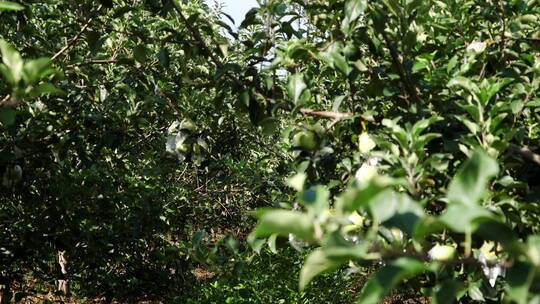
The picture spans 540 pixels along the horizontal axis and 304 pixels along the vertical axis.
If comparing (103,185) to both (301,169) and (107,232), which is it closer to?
(107,232)

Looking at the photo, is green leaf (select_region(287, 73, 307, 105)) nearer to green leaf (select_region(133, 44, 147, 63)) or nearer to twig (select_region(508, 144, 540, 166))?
twig (select_region(508, 144, 540, 166))

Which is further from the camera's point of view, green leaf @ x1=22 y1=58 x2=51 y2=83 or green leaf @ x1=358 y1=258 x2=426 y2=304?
green leaf @ x1=22 y1=58 x2=51 y2=83

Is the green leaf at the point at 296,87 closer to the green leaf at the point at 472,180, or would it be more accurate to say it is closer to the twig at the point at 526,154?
the twig at the point at 526,154

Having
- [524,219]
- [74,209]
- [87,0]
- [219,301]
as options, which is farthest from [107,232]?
[524,219]

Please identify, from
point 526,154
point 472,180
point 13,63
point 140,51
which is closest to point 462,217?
point 472,180

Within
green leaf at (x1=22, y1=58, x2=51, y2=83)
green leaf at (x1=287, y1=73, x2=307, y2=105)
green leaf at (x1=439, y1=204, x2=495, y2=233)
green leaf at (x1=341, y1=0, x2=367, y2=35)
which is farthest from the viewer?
green leaf at (x1=287, y1=73, x2=307, y2=105)

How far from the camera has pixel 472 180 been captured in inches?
28.1

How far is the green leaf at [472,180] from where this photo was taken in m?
0.70

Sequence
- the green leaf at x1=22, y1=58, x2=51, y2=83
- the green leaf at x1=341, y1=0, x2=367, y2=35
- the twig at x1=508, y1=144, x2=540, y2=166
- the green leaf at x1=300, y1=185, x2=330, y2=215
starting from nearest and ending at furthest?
the green leaf at x1=300, y1=185, x2=330, y2=215
the green leaf at x1=22, y1=58, x2=51, y2=83
the twig at x1=508, y1=144, x2=540, y2=166
the green leaf at x1=341, y1=0, x2=367, y2=35

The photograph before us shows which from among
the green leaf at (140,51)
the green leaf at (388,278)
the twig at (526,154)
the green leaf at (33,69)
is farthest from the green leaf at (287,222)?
the green leaf at (140,51)

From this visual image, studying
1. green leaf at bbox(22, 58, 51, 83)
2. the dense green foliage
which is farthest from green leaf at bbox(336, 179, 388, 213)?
green leaf at bbox(22, 58, 51, 83)

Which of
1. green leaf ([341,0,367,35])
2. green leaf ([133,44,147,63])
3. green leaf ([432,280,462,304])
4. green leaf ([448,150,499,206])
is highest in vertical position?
green leaf ([133,44,147,63])

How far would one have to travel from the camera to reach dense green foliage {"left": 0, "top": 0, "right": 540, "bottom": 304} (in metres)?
0.77

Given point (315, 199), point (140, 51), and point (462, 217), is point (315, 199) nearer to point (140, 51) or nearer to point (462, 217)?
point (462, 217)
